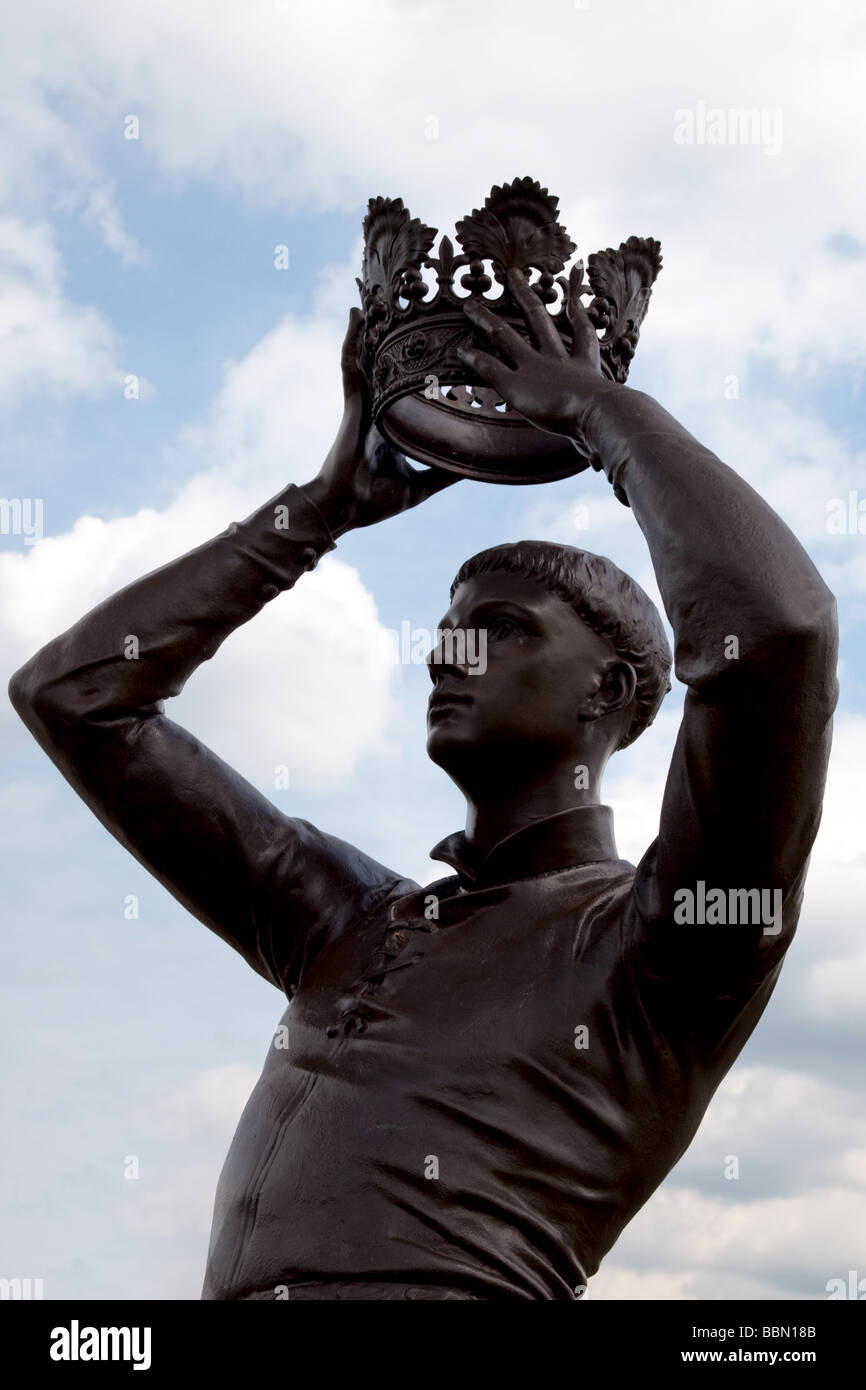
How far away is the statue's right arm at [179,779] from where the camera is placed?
255 inches

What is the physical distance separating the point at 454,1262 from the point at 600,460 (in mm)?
2192

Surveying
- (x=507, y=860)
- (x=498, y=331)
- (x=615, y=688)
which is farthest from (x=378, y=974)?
(x=498, y=331)

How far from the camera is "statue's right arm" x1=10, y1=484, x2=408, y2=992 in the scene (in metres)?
6.48

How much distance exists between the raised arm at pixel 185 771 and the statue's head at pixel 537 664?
2.21ft

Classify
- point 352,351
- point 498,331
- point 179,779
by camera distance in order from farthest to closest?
point 352,351 < point 179,779 < point 498,331

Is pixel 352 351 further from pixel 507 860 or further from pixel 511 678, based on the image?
pixel 507 860

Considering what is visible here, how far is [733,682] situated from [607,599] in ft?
4.27

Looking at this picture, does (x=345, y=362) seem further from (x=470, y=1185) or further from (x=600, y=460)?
(x=470, y=1185)

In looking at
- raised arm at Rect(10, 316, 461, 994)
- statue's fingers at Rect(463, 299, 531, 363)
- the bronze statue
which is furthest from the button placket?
statue's fingers at Rect(463, 299, 531, 363)

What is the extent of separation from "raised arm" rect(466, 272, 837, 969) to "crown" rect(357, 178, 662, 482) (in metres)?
0.90

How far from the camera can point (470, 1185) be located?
17.5ft

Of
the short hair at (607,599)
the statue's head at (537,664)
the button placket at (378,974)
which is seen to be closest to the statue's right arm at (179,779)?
the button placket at (378,974)

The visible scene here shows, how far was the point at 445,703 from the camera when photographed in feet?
20.1
